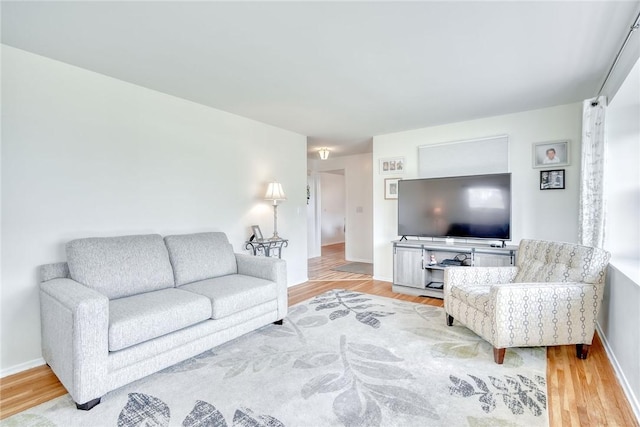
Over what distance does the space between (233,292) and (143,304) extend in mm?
670

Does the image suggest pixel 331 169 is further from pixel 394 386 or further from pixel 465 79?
pixel 394 386

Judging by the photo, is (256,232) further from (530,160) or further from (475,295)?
(530,160)

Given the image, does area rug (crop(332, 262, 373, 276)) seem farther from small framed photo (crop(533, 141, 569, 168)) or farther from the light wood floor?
the light wood floor

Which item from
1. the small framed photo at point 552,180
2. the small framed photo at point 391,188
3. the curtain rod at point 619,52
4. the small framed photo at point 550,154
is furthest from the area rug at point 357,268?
the curtain rod at point 619,52

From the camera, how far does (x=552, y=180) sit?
12.0 feet

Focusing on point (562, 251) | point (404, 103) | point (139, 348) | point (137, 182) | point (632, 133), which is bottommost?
point (139, 348)

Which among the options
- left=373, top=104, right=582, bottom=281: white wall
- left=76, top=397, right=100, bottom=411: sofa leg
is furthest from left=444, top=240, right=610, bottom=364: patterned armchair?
left=76, top=397, right=100, bottom=411: sofa leg

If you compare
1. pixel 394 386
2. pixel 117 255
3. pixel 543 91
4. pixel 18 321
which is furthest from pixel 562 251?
pixel 18 321

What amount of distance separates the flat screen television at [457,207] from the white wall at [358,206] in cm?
232

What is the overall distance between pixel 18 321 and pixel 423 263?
4.07 m

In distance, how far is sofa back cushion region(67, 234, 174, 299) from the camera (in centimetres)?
235

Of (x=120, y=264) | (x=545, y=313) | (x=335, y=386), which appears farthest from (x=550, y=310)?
(x=120, y=264)

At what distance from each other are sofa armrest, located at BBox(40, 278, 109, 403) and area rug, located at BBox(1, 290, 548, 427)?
0.15 meters

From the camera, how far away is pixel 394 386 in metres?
2.03
